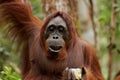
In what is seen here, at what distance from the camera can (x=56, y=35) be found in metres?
5.37

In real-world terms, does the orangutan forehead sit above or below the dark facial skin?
above

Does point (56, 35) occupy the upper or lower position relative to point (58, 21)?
lower

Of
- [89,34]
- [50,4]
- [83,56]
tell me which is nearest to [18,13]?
[50,4]

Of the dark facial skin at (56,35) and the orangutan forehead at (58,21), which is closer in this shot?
the dark facial skin at (56,35)

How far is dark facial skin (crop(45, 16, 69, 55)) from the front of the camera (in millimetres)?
5301

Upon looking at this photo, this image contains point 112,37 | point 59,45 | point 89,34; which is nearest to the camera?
point 59,45

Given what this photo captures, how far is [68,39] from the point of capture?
5578 millimetres

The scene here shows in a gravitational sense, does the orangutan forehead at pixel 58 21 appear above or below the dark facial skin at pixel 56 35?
above

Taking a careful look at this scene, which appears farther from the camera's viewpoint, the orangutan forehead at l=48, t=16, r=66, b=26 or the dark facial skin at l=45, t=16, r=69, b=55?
the orangutan forehead at l=48, t=16, r=66, b=26

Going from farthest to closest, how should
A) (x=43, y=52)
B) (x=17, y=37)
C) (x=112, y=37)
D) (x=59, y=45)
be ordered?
(x=112, y=37), (x=17, y=37), (x=43, y=52), (x=59, y=45)

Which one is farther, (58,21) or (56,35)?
(58,21)

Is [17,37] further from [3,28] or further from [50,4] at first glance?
[50,4]

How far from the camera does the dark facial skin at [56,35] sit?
5.30 meters

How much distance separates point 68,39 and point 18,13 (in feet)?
2.66
